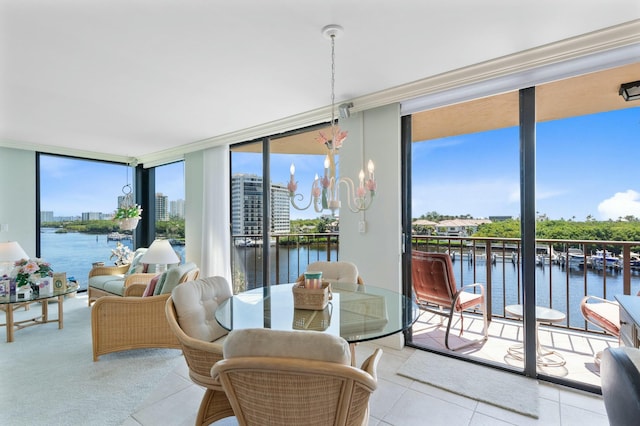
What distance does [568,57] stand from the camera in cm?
212

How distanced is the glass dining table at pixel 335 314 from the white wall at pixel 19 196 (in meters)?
4.63

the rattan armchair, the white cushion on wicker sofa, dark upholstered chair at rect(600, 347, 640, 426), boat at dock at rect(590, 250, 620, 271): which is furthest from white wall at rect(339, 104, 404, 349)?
the white cushion on wicker sofa

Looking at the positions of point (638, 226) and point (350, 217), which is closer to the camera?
point (638, 226)

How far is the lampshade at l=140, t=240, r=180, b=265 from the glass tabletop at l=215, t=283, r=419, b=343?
1.87m

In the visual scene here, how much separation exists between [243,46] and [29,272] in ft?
11.1

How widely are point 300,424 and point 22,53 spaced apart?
9.83 ft

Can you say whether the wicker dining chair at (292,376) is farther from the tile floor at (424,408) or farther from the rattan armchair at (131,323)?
the rattan armchair at (131,323)

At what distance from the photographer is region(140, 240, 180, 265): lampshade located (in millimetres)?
3615

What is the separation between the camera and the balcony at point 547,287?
275 centimetres

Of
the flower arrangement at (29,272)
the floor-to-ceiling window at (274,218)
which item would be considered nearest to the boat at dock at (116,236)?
the flower arrangement at (29,272)

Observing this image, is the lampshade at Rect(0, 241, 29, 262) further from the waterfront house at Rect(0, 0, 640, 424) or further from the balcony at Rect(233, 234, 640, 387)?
the balcony at Rect(233, 234, 640, 387)

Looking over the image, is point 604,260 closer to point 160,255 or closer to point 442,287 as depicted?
point 442,287

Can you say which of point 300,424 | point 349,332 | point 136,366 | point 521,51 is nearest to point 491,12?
point 521,51

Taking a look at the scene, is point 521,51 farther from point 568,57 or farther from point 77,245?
point 77,245
